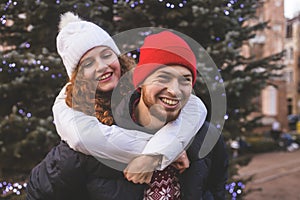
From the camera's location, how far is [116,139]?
4.35 feet

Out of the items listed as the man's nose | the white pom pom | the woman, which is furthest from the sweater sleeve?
the white pom pom

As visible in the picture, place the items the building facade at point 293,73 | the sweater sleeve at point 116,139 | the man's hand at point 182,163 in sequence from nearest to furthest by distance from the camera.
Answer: the sweater sleeve at point 116,139 < the man's hand at point 182,163 < the building facade at point 293,73

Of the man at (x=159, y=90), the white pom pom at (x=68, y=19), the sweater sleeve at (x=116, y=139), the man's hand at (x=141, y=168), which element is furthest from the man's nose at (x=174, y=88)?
the white pom pom at (x=68, y=19)

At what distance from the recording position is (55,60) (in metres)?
3.15

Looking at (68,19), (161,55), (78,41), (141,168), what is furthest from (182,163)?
(68,19)

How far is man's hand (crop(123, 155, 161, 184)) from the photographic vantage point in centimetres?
134

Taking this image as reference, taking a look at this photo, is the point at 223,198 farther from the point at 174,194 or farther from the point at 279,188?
the point at 279,188

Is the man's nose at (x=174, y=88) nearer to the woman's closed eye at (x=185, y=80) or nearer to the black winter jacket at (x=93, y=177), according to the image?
the woman's closed eye at (x=185, y=80)

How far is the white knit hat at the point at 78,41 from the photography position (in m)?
1.42

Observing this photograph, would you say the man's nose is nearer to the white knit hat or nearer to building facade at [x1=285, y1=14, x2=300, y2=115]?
the white knit hat

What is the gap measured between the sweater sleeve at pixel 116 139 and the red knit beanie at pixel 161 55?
0.64ft

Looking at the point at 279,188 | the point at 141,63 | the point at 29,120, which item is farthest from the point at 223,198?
the point at 279,188

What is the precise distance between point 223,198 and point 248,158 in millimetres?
3242

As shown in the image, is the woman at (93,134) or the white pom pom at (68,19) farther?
the white pom pom at (68,19)
